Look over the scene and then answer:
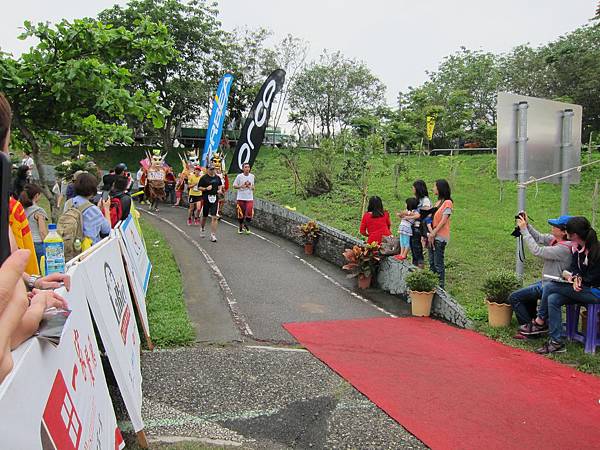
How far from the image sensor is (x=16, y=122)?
7.06 meters

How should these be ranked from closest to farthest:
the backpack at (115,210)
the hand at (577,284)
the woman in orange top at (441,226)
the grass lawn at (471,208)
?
the hand at (577,284), the backpack at (115,210), the woman in orange top at (441,226), the grass lawn at (471,208)

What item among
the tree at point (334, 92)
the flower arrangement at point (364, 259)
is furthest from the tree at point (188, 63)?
the flower arrangement at point (364, 259)

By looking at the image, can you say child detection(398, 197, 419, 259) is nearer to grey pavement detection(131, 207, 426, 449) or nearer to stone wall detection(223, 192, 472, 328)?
stone wall detection(223, 192, 472, 328)

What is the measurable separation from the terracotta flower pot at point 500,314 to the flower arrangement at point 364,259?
2.45 meters

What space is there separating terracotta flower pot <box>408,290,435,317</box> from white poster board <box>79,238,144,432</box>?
422 cm

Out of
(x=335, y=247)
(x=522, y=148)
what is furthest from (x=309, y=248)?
(x=522, y=148)

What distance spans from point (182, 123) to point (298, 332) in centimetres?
3485

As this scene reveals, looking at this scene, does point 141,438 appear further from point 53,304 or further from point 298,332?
point 298,332

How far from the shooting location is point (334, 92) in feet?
142

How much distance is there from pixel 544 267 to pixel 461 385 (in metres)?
2.08

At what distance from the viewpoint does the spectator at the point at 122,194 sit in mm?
7928

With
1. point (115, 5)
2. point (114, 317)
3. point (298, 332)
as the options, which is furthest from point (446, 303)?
point (115, 5)

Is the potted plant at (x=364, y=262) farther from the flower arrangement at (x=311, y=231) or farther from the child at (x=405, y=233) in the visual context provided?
the flower arrangement at (x=311, y=231)

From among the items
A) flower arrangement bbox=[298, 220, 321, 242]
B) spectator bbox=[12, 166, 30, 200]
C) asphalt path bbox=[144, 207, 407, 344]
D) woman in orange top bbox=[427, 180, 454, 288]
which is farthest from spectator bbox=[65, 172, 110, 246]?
flower arrangement bbox=[298, 220, 321, 242]
